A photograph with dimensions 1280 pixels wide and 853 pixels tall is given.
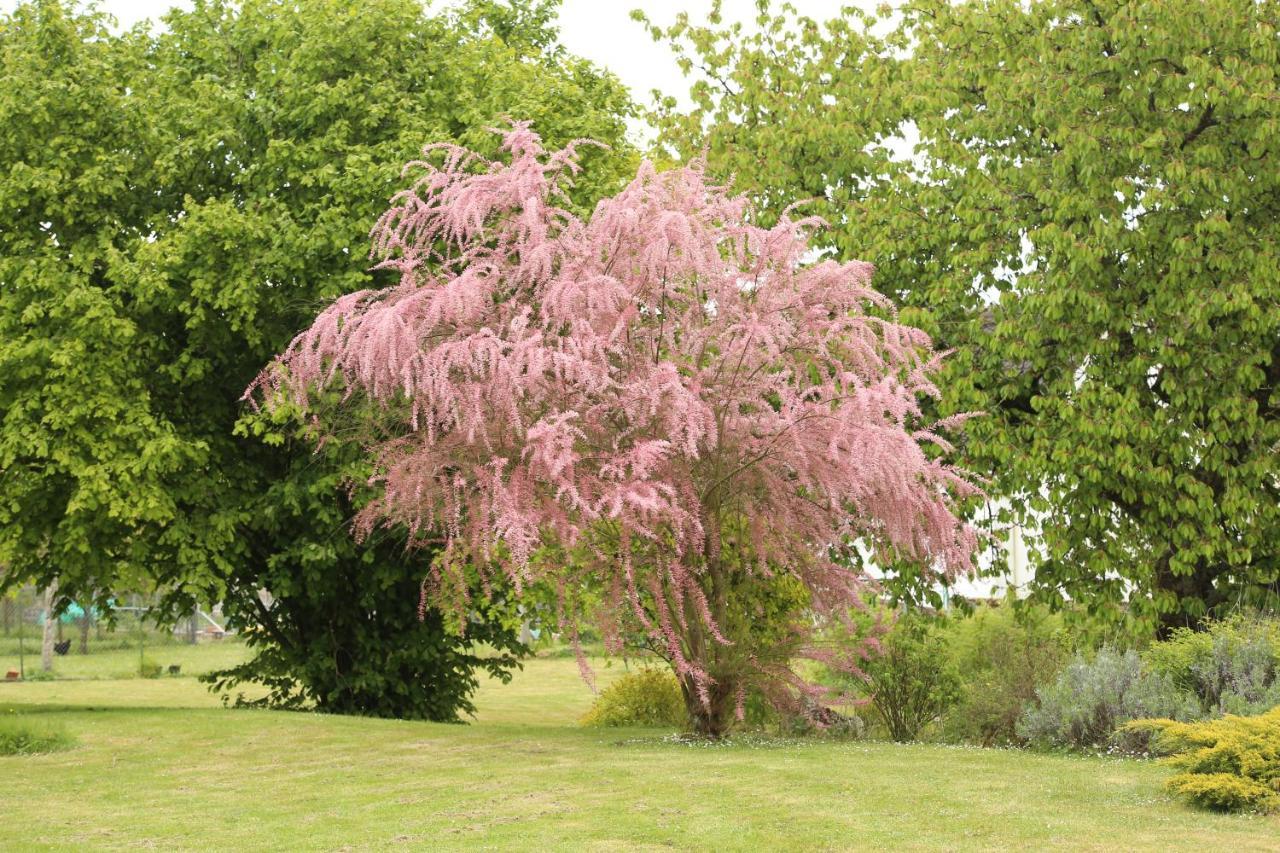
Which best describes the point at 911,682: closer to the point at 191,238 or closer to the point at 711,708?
the point at 711,708

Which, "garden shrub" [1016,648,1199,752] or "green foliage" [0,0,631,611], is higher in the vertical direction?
"green foliage" [0,0,631,611]

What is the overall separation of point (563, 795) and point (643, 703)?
34.8 feet

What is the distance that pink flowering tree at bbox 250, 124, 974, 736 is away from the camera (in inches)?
515

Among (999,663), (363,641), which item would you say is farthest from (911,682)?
(363,641)

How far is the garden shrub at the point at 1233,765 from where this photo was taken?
33.7ft

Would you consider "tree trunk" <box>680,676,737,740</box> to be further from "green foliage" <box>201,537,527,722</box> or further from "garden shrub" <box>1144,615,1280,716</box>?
"green foliage" <box>201,537,527,722</box>

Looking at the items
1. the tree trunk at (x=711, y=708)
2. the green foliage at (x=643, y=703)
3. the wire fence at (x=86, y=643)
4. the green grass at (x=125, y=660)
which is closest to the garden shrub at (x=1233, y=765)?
the tree trunk at (x=711, y=708)

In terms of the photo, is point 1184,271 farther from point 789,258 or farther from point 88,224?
point 88,224

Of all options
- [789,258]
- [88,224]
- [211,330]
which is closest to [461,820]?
[789,258]

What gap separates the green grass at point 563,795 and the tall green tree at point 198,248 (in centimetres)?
407

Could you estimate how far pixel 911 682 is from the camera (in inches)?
788

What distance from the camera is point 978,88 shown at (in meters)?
19.6

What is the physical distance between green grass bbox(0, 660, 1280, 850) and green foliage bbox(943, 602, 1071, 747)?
3486mm

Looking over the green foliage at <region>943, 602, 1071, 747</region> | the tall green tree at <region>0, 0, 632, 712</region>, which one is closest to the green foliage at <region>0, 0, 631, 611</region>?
the tall green tree at <region>0, 0, 632, 712</region>
